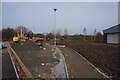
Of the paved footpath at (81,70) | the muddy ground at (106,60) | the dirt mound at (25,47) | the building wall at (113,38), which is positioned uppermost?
the building wall at (113,38)

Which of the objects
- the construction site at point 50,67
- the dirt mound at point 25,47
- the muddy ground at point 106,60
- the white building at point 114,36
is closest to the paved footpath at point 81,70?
the construction site at point 50,67

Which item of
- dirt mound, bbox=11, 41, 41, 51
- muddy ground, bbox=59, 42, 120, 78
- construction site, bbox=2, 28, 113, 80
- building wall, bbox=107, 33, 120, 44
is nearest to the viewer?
construction site, bbox=2, 28, 113, 80

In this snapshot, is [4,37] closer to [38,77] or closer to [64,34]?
[64,34]

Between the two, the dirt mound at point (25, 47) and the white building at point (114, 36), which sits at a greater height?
the white building at point (114, 36)

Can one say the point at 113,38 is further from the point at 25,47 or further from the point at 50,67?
the point at 50,67

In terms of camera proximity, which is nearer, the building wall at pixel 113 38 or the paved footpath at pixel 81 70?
the paved footpath at pixel 81 70

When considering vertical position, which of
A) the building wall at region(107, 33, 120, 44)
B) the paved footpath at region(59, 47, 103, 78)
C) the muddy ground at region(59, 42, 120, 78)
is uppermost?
the building wall at region(107, 33, 120, 44)

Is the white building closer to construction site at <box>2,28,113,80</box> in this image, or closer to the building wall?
the building wall

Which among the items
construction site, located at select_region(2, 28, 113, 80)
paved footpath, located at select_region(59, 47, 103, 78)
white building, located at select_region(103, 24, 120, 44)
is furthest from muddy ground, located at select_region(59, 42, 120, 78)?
white building, located at select_region(103, 24, 120, 44)

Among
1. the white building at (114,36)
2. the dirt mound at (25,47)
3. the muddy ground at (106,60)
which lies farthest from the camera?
the white building at (114,36)

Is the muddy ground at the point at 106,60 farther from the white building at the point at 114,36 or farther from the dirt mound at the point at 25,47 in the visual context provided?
the white building at the point at 114,36

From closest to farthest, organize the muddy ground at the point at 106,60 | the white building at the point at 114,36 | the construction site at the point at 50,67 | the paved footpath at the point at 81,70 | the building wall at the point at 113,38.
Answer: the construction site at the point at 50,67 → the paved footpath at the point at 81,70 → the muddy ground at the point at 106,60 → the white building at the point at 114,36 → the building wall at the point at 113,38

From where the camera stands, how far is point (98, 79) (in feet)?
13.2

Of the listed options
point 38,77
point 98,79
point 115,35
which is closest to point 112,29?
point 115,35
